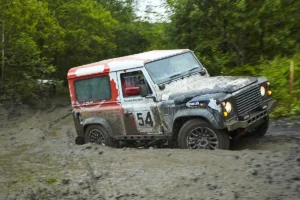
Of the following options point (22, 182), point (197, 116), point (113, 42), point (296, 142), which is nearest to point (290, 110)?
point (296, 142)

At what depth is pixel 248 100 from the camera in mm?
6816

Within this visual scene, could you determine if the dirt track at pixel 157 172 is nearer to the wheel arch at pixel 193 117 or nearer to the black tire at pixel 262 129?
the black tire at pixel 262 129

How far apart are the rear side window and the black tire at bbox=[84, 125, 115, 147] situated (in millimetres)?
655

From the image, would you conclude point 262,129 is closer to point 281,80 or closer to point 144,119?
point 144,119

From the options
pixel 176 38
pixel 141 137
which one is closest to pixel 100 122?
pixel 141 137

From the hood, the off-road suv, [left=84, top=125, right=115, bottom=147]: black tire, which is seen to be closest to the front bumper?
the off-road suv

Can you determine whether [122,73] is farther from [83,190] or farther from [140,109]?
[83,190]

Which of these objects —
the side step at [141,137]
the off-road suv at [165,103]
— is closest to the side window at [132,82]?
the off-road suv at [165,103]

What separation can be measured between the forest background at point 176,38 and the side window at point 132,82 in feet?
13.2

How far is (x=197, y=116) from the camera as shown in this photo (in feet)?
22.1

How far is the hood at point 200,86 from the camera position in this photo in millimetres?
6656

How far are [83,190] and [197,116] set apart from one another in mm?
2433

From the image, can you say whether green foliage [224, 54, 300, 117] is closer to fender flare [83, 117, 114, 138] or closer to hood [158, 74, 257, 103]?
hood [158, 74, 257, 103]

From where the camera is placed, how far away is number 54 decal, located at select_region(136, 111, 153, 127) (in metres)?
7.60
